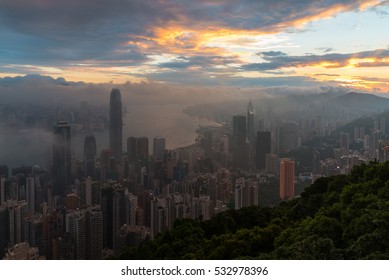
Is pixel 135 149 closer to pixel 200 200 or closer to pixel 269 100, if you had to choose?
pixel 200 200

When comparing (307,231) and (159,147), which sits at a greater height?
(159,147)

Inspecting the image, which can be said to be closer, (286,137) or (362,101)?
(362,101)

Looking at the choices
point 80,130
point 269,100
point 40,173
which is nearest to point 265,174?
point 269,100

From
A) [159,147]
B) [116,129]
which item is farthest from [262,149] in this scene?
[116,129]

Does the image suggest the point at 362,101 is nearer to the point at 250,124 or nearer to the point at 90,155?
the point at 250,124

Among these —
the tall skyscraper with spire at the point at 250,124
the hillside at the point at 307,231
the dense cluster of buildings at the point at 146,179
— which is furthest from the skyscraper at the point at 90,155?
the tall skyscraper with spire at the point at 250,124
